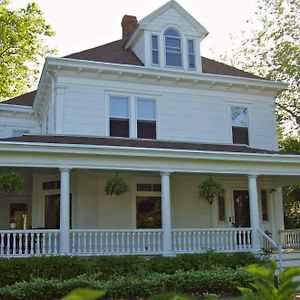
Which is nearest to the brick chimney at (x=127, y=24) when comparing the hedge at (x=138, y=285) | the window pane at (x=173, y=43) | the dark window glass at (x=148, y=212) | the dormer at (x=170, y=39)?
the dormer at (x=170, y=39)

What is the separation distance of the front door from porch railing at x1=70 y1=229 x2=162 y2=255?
447cm

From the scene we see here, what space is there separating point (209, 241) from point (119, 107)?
19.3 ft

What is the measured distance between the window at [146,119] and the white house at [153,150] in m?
0.04

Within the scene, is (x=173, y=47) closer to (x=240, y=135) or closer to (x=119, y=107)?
(x=119, y=107)

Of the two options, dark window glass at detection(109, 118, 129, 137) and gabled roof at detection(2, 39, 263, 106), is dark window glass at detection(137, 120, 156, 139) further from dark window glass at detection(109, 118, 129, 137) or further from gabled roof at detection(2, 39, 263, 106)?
gabled roof at detection(2, 39, 263, 106)

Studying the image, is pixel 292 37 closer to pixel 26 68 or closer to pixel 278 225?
pixel 278 225

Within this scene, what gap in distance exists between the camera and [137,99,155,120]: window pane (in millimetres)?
17422

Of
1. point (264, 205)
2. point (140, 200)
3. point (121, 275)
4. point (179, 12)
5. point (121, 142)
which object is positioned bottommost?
point (121, 275)

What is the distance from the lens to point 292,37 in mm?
26516

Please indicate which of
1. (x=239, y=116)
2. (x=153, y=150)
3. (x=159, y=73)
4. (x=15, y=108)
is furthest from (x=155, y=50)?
(x=15, y=108)

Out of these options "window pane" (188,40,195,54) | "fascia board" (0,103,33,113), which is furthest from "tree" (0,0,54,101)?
"window pane" (188,40,195,54)

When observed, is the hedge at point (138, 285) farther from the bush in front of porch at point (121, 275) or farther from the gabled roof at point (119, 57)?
the gabled roof at point (119, 57)

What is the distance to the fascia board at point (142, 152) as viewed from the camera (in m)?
13.0

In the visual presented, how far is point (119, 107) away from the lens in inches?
679
